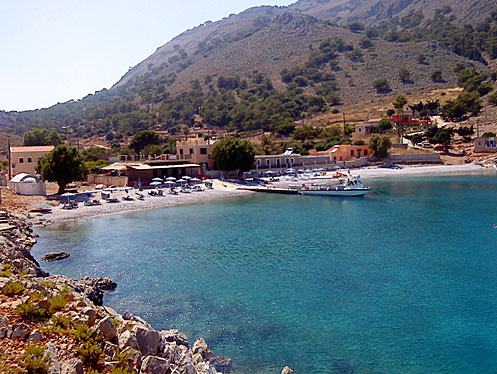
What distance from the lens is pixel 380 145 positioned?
79438 millimetres

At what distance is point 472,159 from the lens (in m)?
80.6

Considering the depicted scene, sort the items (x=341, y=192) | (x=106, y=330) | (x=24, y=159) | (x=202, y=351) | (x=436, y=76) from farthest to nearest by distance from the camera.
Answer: (x=436, y=76), (x=24, y=159), (x=341, y=192), (x=202, y=351), (x=106, y=330)

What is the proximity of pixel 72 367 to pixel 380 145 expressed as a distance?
77288 mm

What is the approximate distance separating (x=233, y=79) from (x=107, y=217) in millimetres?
164605

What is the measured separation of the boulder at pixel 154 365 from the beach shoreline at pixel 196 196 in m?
32.0

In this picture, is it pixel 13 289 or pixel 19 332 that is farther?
pixel 13 289

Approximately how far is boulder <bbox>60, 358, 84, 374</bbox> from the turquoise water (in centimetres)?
644

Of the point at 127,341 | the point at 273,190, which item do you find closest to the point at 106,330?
the point at 127,341

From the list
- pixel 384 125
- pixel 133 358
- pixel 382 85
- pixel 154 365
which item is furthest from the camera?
pixel 382 85

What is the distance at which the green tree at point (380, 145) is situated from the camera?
79600mm

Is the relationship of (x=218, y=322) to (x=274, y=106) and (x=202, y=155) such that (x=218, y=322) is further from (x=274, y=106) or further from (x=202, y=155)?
(x=274, y=106)

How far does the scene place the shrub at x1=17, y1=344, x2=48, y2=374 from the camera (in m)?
8.20

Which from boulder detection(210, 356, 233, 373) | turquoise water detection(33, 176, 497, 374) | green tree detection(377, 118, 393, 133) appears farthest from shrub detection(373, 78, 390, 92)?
boulder detection(210, 356, 233, 373)

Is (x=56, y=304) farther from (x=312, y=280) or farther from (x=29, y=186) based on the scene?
(x=29, y=186)
